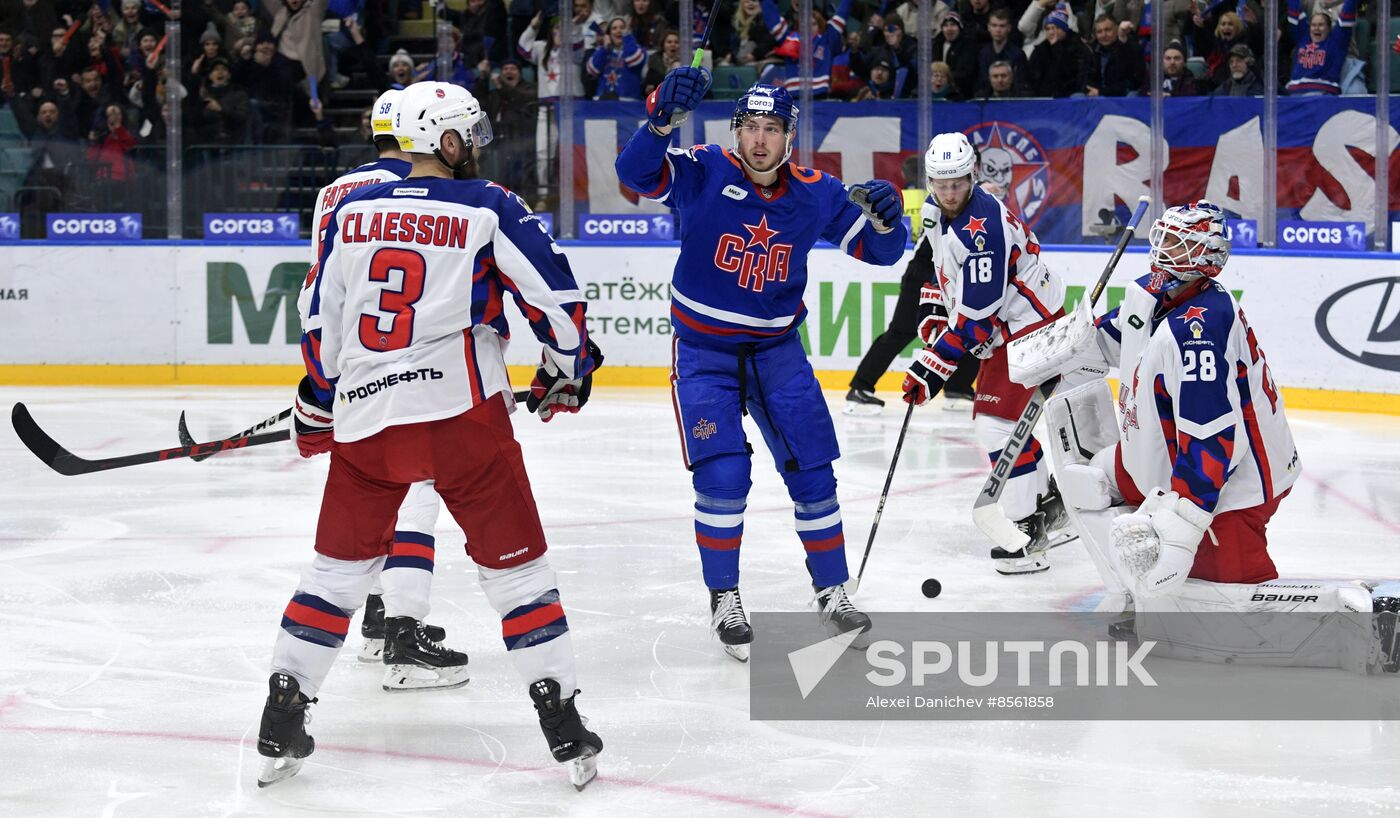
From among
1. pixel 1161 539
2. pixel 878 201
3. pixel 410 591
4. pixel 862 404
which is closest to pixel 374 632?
pixel 410 591

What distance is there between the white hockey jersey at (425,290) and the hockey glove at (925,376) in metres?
1.69

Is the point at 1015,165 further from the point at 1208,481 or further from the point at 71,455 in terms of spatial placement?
the point at 71,455

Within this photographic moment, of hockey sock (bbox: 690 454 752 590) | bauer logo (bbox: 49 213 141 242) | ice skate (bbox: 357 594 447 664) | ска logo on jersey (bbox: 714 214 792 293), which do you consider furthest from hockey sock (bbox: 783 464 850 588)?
bauer logo (bbox: 49 213 141 242)

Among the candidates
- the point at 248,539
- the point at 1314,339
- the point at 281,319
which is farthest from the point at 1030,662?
the point at 281,319

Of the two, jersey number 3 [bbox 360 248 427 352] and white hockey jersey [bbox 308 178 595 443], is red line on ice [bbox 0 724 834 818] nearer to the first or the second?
white hockey jersey [bbox 308 178 595 443]

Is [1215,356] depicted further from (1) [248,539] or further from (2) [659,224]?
(2) [659,224]

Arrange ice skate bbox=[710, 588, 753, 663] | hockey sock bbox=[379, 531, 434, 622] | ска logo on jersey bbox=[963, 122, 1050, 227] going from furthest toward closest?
ска logo on jersey bbox=[963, 122, 1050, 227] < ice skate bbox=[710, 588, 753, 663] < hockey sock bbox=[379, 531, 434, 622]

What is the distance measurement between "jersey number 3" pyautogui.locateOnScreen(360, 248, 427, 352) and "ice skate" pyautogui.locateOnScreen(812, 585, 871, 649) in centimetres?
152

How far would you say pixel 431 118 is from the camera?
3.17 metres

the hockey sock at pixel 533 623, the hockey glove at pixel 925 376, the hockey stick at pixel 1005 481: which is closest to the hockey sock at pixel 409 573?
the hockey sock at pixel 533 623

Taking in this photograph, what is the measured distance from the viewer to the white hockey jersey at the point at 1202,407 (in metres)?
3.71

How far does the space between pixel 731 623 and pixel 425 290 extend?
1.35 m

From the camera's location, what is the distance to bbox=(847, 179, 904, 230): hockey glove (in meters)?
4.12

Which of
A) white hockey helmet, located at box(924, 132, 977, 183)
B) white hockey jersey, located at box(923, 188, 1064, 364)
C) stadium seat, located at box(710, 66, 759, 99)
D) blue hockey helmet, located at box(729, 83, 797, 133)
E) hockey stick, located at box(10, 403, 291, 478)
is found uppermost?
stadium seat, located at box(710, 66, 759, 99)
